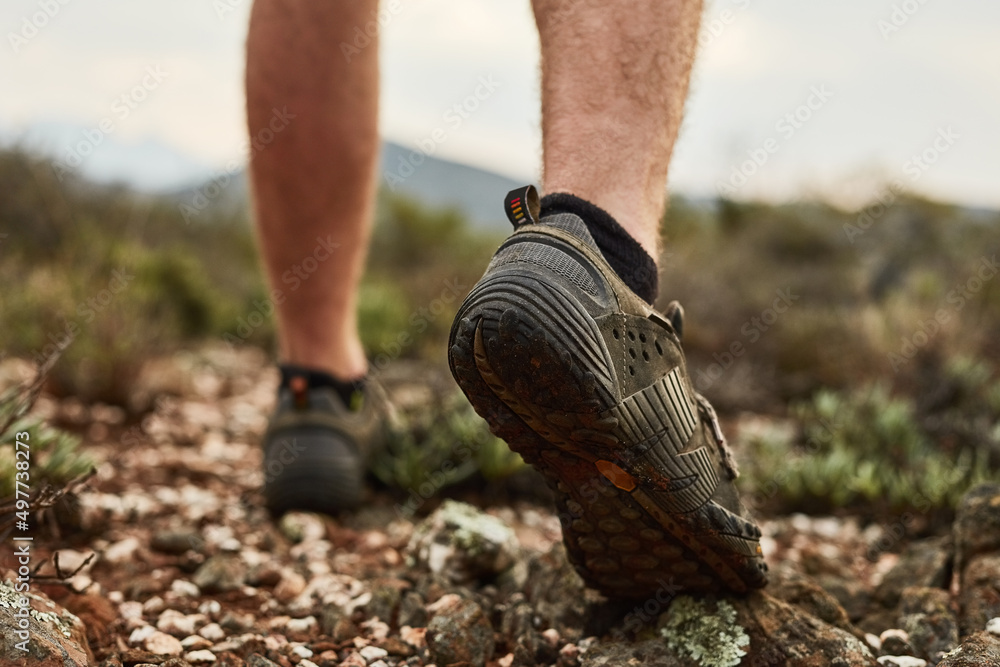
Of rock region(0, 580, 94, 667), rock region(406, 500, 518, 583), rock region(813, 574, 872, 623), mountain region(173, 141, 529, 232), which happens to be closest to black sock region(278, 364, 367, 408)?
rock region(406, 500, 518, 583)

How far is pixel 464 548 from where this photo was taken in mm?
1648

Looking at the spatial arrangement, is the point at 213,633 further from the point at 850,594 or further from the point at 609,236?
the point at 850,594

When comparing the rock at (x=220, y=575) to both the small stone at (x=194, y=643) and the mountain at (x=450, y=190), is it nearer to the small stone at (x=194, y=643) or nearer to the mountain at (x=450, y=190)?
the small stone at (x=194, y=643)

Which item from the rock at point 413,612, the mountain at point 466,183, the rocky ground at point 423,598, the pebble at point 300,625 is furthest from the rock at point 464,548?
the mountain at point 466,183

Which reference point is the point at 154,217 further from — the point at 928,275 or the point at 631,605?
the point at 631,605

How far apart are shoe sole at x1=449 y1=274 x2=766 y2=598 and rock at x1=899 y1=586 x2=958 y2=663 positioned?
0.35m

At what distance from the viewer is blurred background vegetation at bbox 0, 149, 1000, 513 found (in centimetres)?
262

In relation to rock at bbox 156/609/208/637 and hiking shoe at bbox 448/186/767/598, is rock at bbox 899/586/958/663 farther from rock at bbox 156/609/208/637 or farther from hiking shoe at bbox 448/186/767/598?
rock at bbox 156/609/208/637

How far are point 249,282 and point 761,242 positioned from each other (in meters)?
6.26

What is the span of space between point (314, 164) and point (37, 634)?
123 centimetres

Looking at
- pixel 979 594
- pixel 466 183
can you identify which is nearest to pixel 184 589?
pixel 979 594

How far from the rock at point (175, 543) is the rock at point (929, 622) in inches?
59.0

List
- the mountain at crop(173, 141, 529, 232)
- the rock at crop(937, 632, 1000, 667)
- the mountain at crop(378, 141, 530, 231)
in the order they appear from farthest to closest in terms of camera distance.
→ 1. the mountain at crop(378, 141, 530, 231)
2. the mountain at crop(173, 141, 529, 232)
3. the rock at crop(937, 632, 1000, 667)

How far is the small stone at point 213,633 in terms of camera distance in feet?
4.47
